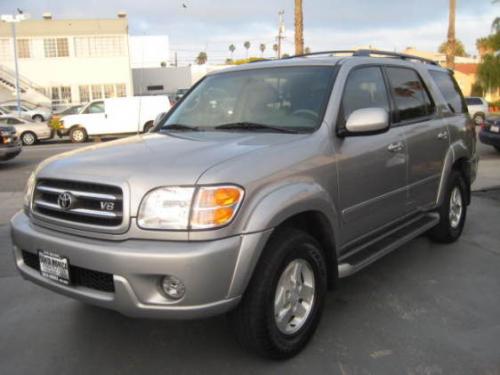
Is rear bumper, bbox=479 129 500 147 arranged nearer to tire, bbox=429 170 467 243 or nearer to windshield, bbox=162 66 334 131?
tire, bbox=429 170 467 243

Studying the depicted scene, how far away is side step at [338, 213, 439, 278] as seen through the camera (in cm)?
361

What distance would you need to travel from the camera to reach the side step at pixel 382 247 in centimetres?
361

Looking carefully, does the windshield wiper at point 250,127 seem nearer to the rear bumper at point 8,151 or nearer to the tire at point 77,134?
the rear bumper at point 8,151

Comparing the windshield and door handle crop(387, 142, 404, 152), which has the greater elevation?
the windshield

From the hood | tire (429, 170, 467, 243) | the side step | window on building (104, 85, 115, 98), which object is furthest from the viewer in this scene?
window on building (104, 85, 115, 98)

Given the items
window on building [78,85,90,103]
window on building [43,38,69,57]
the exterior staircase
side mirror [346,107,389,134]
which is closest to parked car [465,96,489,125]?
side mirror [346,107,389,134]

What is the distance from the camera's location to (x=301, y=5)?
2042 cm

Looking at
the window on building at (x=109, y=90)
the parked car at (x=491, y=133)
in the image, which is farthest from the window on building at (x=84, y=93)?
the parked car at (x=491, y=133)

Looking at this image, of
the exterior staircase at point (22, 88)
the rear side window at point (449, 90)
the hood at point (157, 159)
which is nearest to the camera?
the hood at point (157, 159)

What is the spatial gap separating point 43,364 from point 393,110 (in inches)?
126

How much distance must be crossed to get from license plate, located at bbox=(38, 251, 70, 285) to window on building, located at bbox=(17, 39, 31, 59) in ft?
126

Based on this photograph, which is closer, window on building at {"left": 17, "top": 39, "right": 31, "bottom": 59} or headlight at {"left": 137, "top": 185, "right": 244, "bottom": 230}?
headlight at {"left": 137, "top": 185, "right": 244, "bottom": 230}

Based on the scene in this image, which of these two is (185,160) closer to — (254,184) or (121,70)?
(254,184)

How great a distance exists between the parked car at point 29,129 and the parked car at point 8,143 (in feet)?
23.7
